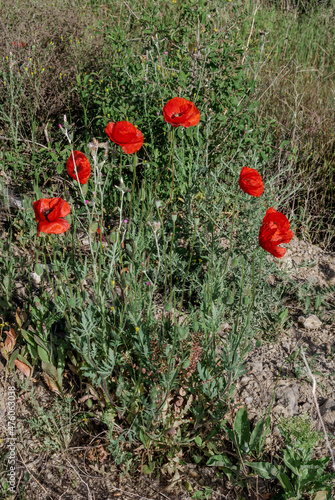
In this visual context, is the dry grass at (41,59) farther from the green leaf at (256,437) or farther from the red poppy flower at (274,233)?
the green leaf at (256,437)

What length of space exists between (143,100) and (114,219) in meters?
0.83

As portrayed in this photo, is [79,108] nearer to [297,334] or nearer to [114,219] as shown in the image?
[114,219]

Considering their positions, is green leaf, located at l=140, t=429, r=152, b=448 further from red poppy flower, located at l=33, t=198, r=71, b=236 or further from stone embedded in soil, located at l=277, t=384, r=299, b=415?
red poppy flower, located at l=33, t=198, r=71, b=236

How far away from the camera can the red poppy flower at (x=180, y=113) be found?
1.61 m

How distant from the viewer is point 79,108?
3434mm

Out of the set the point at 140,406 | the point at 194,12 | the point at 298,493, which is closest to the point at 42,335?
the point at 140,406

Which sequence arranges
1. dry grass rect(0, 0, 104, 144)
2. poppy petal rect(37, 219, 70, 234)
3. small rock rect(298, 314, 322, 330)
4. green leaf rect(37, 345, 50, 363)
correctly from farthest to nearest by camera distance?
dry grass rect(0, 0, 104, 144), small rock rect(298, 314, 322, 330), green leaf rect(37, 345, 50, 363), poppy petal rect(37, 219, 70, 234)

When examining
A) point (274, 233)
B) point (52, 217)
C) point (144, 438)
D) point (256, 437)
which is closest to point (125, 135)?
point (52, 217)

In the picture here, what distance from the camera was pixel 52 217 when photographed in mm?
1338

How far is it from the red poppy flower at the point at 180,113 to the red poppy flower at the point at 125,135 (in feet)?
0.49

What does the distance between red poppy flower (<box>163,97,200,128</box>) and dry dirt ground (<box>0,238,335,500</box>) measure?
103 cm

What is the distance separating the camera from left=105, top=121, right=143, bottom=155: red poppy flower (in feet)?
4.93

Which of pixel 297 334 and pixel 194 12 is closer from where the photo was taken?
pixel 297 334

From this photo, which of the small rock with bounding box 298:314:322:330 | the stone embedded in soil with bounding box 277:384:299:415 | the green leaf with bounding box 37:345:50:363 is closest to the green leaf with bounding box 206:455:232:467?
the stone embedded in soil with bounding box 277:384:299:415
